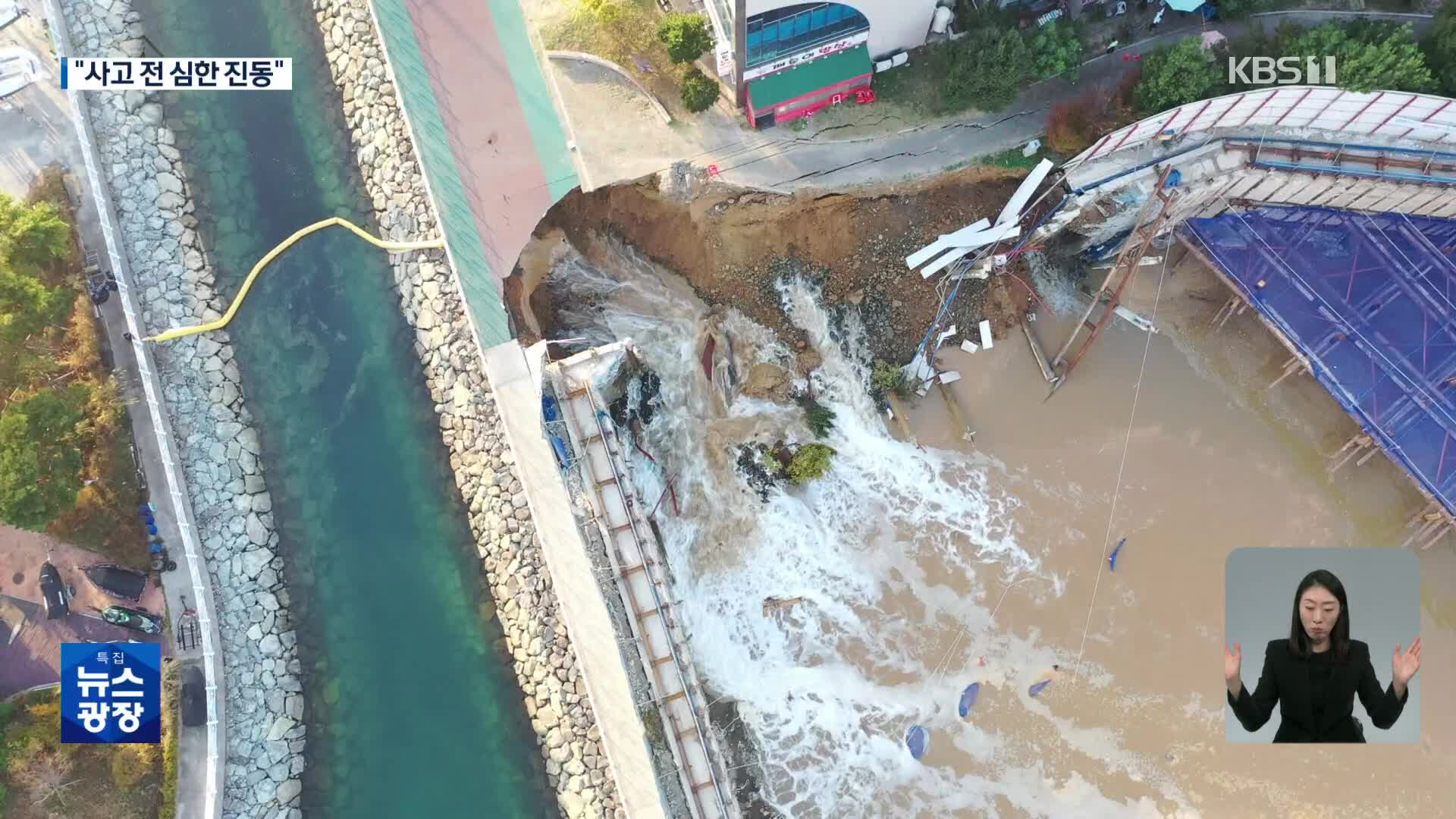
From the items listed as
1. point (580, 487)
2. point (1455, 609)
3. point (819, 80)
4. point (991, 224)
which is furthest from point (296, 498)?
point (1455, 609)

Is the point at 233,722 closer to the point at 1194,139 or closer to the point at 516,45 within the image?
the point at 516,45

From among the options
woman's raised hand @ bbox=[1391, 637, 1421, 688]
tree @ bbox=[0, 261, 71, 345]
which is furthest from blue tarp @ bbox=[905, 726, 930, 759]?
tree @ bbox=[0, 261, 71, 345]

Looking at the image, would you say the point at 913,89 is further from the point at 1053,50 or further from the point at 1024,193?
the point at 1024,193

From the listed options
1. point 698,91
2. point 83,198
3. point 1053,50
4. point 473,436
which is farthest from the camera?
point 83,198

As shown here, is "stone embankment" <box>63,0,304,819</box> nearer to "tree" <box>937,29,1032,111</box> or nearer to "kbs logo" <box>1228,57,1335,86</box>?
"tree" <box>937,29,1032,111</box>

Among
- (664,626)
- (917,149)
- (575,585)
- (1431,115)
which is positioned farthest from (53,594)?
(1431,115)
